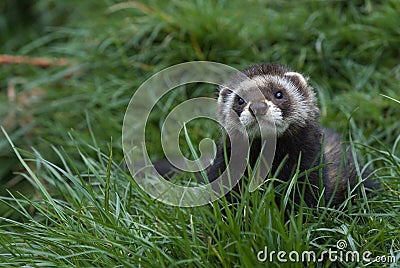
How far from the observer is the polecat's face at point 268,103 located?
289 centimetres

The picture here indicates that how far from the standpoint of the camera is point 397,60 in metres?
4.73

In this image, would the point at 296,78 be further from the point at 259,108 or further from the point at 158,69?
the point at 158,69

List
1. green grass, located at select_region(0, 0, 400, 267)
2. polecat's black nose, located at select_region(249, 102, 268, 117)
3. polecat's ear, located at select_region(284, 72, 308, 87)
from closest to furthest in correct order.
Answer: polecat's black nose, located at select_region(249, 102, 268, 117), polecat's ear, located at select_region(284, 72, 308, 87), green grass, located at select_region(0, 0, 400, 267)

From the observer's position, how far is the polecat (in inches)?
115

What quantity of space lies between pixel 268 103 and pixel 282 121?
12cm

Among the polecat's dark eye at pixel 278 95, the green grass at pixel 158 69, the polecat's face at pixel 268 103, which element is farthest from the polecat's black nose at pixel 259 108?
the green grass at pixel 158 69

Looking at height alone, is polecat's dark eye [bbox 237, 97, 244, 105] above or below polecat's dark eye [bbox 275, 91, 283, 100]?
below

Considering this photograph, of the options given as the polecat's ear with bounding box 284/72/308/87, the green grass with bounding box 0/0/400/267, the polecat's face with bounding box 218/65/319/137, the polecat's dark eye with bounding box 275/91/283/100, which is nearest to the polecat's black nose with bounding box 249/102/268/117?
the polecat's face with bounding box 218/65/319/137

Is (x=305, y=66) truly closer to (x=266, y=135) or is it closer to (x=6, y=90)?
(x=266, y=135)

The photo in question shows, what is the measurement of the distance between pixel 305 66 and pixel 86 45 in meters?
1.89

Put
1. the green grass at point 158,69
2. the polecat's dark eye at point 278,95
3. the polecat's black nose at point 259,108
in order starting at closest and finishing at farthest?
the polecat's black nose at point 259,108 → the polecat's dark eye at point 278,95 → the green grass at point 158,69

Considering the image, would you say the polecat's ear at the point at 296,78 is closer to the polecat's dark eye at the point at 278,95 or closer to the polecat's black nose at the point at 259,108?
the polecat's dark eye at the point at 278,95

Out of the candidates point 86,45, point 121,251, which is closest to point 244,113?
point 121,251

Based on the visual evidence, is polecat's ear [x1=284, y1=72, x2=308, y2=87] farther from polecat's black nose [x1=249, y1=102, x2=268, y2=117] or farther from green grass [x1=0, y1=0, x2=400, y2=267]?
green grass [x1=0, y1=0, x2=400, y2=267]
